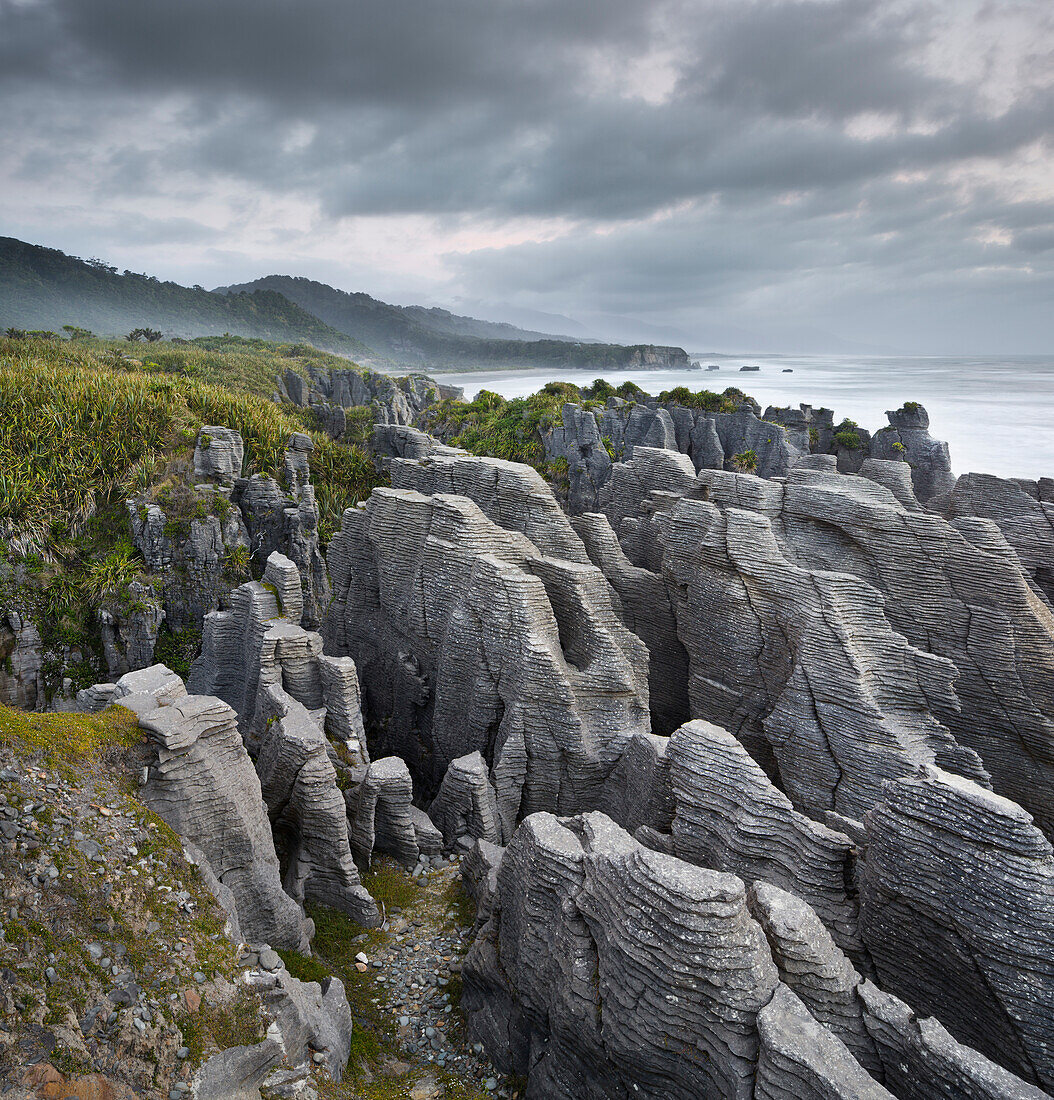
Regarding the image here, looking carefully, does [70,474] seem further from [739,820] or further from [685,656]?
[739,820]

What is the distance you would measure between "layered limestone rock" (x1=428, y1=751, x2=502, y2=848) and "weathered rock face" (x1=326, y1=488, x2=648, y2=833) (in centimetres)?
38

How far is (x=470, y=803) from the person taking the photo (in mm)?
13398

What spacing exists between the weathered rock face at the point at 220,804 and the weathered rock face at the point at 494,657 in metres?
5.04

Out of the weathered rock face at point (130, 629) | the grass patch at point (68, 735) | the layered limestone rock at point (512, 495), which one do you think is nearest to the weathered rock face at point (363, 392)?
the weathered rock face at point (130, 629)

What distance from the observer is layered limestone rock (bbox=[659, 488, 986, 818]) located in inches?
485

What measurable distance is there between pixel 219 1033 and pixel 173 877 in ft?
6.17

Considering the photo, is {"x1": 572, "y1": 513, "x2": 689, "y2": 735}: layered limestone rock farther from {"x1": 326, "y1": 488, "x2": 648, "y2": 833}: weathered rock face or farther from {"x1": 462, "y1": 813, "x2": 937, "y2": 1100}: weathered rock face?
{"x1": 462, "y1": 813, "x2": 937, "y2": 1100}: weathered rock face

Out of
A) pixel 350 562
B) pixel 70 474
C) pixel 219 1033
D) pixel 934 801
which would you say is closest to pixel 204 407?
pixel 70 474

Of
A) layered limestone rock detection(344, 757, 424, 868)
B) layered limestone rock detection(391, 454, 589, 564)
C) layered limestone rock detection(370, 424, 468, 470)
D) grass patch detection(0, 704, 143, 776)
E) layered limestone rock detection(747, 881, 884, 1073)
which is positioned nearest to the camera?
layered limestone rock detection(747, 881, 884, 1073)

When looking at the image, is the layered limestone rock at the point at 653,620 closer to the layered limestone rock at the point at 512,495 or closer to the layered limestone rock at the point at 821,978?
the layered limestone rock at the point at 512,495

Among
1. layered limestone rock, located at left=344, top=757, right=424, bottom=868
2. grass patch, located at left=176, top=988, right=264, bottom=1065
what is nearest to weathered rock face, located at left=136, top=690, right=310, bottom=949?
layered limestone rock, located at left=344, top=757, right=424, bottom=868

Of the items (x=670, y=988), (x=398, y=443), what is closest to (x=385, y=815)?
(x=670, y=988)

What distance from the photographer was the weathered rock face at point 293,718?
38.1 feet

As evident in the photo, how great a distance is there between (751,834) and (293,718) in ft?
27.9
